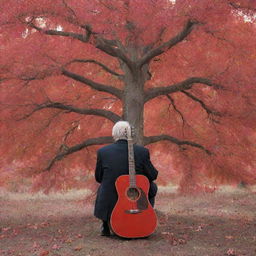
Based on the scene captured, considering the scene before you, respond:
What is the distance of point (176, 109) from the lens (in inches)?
480

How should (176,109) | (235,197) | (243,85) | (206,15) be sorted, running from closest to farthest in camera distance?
1. (206,15)
2. (243,85)
3. (176,109)
4. (235,197)

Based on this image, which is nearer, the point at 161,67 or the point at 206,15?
the point at 206,15

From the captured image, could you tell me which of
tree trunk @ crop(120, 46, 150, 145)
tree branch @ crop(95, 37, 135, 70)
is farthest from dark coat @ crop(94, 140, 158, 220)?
tree trunk @ crop(120, 46, 150, 145)

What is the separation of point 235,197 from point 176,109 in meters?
7.40

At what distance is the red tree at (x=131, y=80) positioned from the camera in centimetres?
834

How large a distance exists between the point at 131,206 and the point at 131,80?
4699 millimetres

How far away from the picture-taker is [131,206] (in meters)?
6.24

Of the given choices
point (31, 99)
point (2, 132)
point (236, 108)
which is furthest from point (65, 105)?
point (236, 108)

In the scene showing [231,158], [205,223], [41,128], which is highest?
[41,128]

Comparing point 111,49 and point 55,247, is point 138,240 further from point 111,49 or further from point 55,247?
point 111,49

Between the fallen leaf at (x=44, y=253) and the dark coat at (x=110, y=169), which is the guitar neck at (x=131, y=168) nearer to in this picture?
the dark coat at (x=110, y=169)

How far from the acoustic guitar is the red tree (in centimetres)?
305

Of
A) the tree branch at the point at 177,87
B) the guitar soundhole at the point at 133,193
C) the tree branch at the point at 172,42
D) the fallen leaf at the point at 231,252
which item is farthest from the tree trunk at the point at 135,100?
the fallen leaf at the point at 231,252

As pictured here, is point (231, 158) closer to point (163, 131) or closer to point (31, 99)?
point (163, 131)
